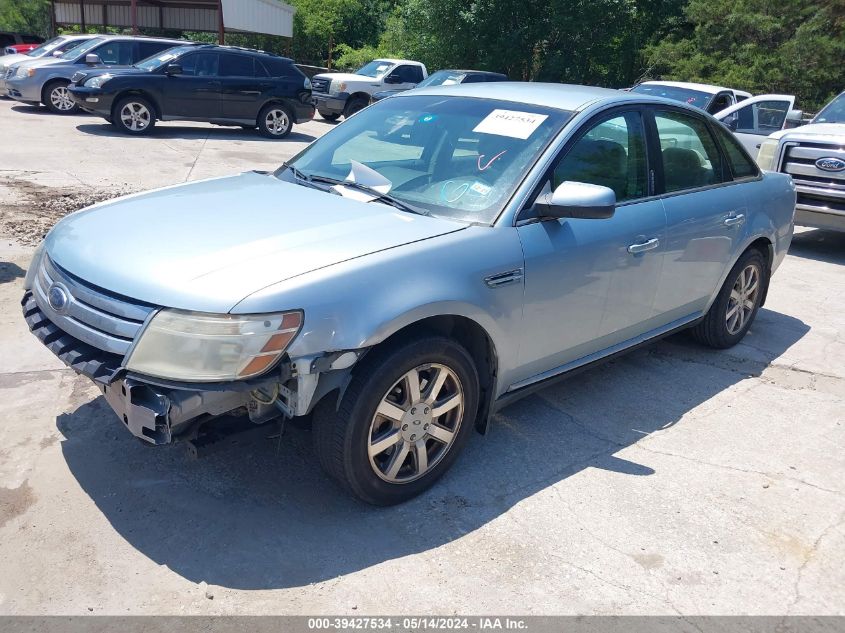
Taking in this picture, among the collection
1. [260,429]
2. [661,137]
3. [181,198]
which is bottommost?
[260,429]

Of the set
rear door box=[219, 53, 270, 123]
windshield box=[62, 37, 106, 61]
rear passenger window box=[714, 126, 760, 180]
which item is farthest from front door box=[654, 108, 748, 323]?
windshield box=[62, 37, 106, 61]

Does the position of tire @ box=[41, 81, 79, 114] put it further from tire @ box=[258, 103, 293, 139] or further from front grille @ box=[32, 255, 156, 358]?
front grille @ box=[32, 255, 156, 358]

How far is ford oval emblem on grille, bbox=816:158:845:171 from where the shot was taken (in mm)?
8523

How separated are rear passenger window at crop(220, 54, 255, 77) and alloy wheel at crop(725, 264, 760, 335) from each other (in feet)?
39.9

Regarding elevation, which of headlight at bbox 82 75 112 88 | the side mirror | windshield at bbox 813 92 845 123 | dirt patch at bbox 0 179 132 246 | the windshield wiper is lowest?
dirt patch at bbox 0 179 132 246

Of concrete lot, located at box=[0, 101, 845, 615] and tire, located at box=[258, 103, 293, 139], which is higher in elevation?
tire, located at box=[258, 103, 293, 139]

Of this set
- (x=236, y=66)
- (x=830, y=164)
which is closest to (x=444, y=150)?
(x=830, y=164)

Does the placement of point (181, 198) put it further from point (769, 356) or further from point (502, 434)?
point (769, 356)

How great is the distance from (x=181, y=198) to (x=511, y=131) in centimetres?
173

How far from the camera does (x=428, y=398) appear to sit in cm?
337

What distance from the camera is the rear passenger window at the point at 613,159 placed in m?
3.93

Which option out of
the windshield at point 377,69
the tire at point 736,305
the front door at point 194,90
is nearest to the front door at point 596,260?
the tire at point 736,305

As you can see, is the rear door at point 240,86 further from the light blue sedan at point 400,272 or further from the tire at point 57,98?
the light blue sedan at point 400,272

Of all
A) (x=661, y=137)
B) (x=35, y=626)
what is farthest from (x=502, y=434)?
(x=35, y=626)
